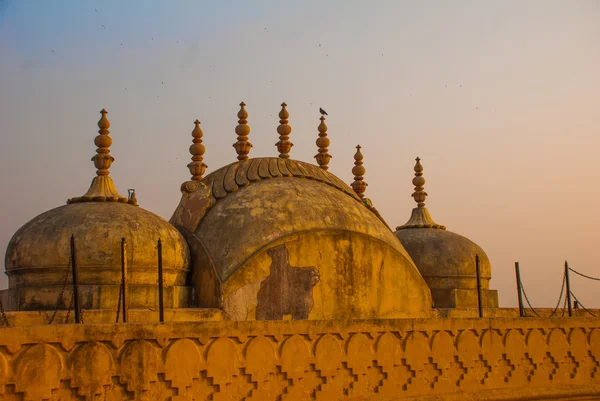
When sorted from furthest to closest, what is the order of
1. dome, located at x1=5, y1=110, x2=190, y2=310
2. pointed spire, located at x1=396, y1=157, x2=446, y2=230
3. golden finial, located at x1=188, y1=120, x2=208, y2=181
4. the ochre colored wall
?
pointed spire, located at x1=396, y1=157, x2=446, y2=230 → golden finial, located at x1=188, y1=120, x2=208, y2=181 → the ochre colored wall → dome, located at x1=5, y1=110, x2=190, y2=310

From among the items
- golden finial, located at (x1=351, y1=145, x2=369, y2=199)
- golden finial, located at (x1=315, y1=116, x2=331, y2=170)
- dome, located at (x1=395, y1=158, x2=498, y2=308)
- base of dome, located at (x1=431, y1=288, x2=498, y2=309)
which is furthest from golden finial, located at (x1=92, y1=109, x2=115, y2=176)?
base of dome, located at (x1=431, y1=288, x2=498, y2=309)

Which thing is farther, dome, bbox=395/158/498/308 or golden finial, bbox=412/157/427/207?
golden finial, bbox=412/157/427/207

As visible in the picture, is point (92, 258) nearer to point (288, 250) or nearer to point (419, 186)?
point (288, 250)

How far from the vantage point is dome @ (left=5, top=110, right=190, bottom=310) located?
845 cm

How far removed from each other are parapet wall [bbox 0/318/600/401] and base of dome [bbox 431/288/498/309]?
3266 millimetres

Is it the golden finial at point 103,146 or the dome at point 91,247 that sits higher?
the golden finial at point 103,146

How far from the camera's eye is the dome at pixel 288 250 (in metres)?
9.45

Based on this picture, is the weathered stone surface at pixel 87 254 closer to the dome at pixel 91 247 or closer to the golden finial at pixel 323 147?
the dome at pixel 91 247

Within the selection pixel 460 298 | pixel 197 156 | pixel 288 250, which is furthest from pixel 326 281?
pixel 460 298

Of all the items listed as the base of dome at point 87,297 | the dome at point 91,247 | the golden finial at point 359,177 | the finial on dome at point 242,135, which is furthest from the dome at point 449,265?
the base of dome at point 87,297

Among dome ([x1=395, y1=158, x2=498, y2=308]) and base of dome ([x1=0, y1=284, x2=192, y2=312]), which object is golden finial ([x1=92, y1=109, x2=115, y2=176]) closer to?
base of dome ([x1=0, y1=284, x2=192, y2=312])

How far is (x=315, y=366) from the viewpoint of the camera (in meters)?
7.25

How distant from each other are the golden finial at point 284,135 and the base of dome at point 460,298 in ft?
11.6

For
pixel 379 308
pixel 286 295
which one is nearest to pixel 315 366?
pixel 286 295
